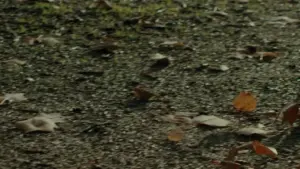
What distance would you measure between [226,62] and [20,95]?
3.11ft

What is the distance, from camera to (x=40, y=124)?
247 centimetres

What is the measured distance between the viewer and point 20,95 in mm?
2777

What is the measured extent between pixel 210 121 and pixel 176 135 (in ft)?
0.55

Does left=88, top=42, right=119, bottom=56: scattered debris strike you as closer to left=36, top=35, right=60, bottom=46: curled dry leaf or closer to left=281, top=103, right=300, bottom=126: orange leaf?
left=36, top=35, right=60, bottom=46: curled dry leaf

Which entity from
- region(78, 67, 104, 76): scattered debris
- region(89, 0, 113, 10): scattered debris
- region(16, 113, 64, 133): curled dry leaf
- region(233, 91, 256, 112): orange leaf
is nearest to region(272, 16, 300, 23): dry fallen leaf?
region(89, 0, 113, 10): scattered debris

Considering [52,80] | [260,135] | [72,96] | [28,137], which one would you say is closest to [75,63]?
[52,80]

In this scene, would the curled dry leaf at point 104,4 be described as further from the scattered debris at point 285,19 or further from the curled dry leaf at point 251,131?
the curled dry leaf at point 251,131

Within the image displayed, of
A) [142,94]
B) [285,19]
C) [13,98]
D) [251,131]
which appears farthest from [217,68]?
[285,19]

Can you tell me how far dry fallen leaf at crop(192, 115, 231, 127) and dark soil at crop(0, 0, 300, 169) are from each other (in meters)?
0.03

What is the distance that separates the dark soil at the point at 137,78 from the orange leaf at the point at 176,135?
0.8 inches

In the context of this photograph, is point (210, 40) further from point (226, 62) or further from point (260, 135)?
point (260, 135)

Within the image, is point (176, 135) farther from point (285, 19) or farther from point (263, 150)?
point (285, 19)

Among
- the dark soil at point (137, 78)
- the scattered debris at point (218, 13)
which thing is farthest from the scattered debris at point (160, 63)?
the scattered debris at point (218, 13)

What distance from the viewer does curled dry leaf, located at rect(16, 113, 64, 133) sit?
2441mm
